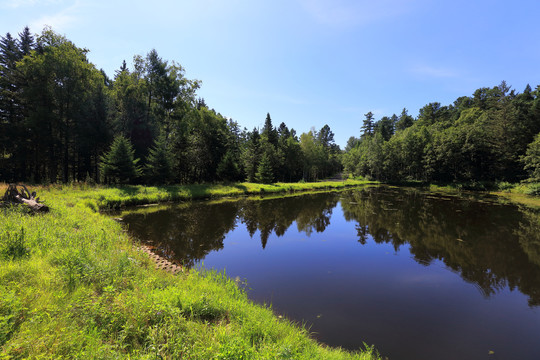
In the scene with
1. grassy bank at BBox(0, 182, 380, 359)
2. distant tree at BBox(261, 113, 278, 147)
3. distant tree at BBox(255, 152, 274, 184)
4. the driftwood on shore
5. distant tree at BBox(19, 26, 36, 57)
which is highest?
distant tree at BBox(19, 26, 36, 57)

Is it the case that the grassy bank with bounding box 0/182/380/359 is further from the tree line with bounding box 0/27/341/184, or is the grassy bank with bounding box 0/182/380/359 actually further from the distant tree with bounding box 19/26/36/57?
the distant tree with bounding box 19/26/36/57

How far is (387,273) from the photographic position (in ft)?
28.4

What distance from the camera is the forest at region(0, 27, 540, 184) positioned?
82.6ft

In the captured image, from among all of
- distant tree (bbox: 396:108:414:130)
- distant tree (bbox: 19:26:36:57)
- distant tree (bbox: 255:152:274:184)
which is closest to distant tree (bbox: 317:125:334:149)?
distant tree (bbox: 396:108:414:130)

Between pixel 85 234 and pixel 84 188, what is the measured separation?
1494cm

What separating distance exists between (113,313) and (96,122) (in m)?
31.0

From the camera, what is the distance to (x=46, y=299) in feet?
11.9

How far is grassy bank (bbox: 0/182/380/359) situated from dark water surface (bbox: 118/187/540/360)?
156 cm

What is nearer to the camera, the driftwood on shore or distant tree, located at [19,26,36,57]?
the driftwood on shore

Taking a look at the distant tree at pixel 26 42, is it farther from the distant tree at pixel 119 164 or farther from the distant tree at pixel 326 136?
the distant tree at pixel 326 136

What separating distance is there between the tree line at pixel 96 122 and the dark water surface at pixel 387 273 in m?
15.2

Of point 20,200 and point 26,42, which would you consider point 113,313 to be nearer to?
point 20,200

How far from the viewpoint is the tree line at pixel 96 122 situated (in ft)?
81.0

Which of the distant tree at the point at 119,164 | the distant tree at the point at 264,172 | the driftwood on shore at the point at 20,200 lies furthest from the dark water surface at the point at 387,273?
the distant tree at the point at 264,172
